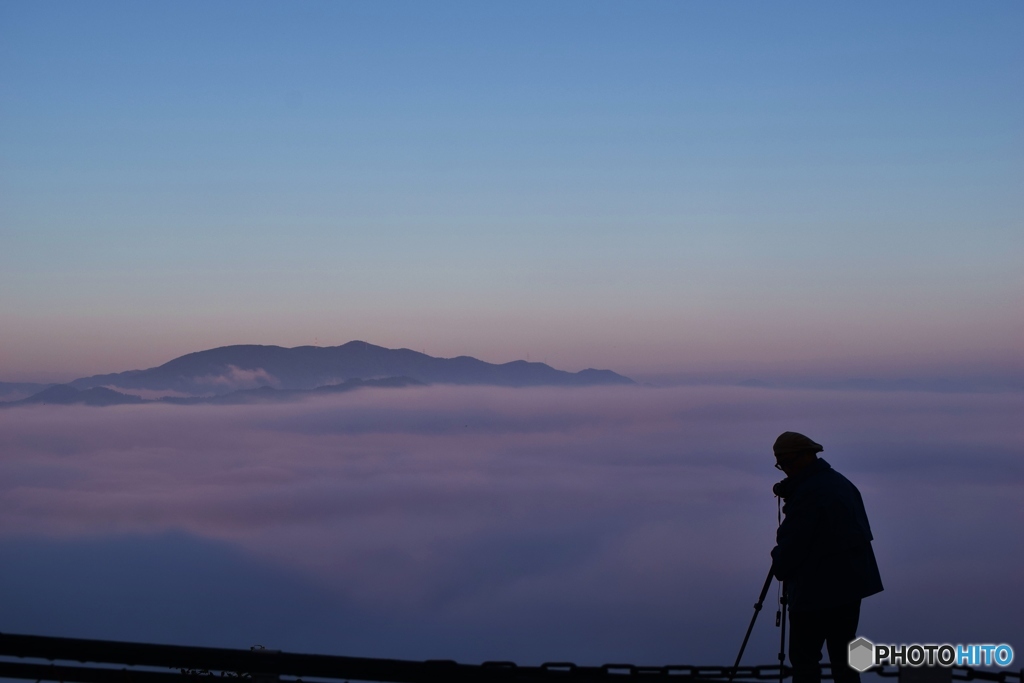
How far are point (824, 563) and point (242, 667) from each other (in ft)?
11.3

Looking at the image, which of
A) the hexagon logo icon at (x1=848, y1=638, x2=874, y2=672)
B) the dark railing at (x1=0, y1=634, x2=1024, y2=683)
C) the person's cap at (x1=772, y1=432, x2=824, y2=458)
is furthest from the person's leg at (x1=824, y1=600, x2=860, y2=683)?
the dark railing at (x1=0, y1=634, x2=1024, y2=683)

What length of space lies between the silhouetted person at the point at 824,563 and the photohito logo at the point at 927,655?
0.90ft

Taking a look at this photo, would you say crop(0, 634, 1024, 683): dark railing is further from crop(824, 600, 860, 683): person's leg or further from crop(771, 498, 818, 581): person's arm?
crop(771, 498, 818, 581): person's arm

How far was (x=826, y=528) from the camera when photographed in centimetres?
546

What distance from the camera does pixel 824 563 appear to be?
5473 millimetres

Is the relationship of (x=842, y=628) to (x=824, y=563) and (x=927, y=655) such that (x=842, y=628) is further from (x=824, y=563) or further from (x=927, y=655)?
(x=927, y=655)

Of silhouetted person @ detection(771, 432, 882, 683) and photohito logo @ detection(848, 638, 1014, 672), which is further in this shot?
silhouetted person @ detection(771, 432, 882, 683)

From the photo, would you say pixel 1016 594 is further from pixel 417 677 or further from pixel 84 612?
pixel 417 677

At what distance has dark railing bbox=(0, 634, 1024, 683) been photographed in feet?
12.1

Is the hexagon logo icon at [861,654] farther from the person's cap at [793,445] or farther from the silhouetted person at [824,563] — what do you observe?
the person's cap at [793,445]

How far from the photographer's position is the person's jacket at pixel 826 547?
5.42 meters

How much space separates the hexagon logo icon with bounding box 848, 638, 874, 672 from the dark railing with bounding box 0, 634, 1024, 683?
99 cm

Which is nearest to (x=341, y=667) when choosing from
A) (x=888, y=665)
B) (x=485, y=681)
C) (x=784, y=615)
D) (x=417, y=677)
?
(x=417, y=677)

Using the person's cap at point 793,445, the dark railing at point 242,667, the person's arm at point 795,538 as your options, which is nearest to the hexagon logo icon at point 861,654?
the person's arm at point 795,538
